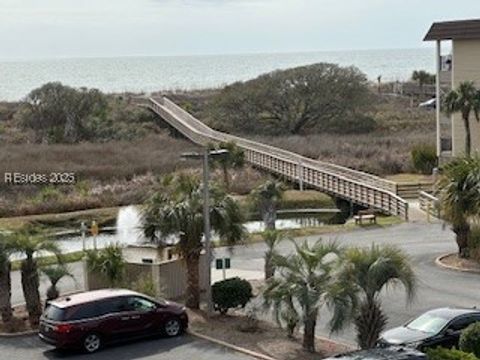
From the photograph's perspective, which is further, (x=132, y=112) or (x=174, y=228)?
(x=132, y=112)

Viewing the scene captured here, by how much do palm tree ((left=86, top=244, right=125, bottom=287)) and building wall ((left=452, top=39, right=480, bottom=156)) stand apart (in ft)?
98.8

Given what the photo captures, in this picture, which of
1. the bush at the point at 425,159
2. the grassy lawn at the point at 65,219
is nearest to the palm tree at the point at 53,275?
the grassy lawn at the point at 65,219

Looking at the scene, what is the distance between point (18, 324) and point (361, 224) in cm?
2031

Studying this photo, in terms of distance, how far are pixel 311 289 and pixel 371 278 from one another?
1.61m

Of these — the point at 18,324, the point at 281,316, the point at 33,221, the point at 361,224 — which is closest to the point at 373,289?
the point at 281,316

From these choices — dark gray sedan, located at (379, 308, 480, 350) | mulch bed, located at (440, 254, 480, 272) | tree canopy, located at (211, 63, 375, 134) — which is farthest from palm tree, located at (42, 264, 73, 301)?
tree canopy, located at (211, 63, 375, 134)

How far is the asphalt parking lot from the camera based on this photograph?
69.8ft

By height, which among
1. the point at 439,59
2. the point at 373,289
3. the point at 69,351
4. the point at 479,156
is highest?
the point at 439,59

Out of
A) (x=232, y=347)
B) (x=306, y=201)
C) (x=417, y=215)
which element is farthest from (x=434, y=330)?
(x=306, y=201)

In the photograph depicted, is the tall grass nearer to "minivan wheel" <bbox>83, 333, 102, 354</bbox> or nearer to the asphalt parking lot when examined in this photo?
the asphalt parking lot

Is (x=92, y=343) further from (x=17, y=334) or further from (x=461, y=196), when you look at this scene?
(x=461, y=196)

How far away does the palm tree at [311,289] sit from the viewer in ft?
65.5

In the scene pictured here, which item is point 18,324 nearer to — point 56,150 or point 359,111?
point 56,150

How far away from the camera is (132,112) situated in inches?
3438
